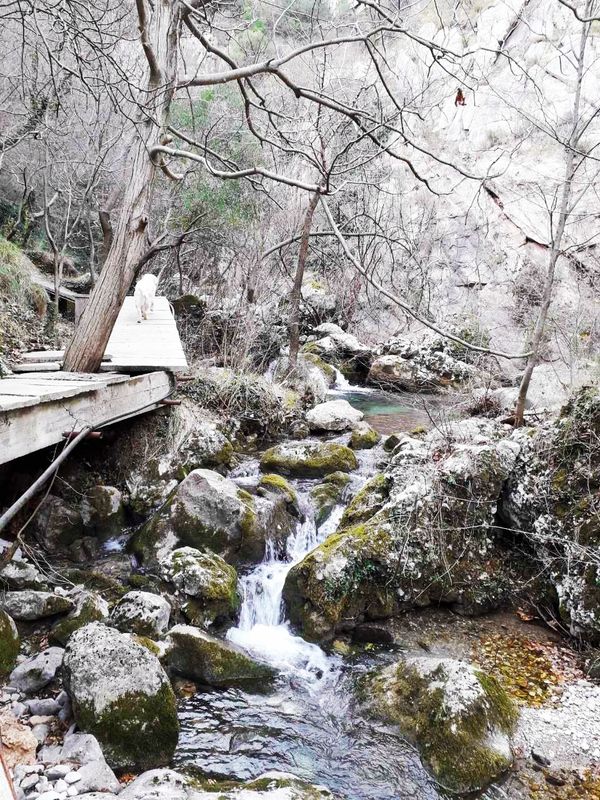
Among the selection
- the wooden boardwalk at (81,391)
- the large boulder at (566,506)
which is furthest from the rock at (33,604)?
the large boulder at (566,506)

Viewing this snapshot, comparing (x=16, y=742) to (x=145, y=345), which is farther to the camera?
(x=145, y=345)

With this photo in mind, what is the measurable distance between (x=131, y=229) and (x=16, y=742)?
4183mm

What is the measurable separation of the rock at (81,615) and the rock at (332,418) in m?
5.29

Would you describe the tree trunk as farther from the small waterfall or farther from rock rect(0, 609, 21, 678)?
rock rect(0, 609, 21, 678)

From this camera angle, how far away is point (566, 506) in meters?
5.08

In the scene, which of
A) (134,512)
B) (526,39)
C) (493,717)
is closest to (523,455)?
(493,717)

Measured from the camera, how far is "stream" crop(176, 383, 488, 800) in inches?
134

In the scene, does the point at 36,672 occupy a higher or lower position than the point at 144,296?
lower

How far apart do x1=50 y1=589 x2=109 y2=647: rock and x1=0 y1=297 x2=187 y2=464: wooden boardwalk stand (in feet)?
4.43

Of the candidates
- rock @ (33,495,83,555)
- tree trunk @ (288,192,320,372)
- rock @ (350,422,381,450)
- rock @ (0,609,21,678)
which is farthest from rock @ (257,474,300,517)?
tree trunk @ (288,192,320,372)

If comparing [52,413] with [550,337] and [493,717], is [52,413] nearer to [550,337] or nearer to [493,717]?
[493,717]

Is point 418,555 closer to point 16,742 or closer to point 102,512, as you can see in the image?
point 102,512

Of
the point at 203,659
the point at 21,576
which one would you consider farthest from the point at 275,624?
the point at 21,576

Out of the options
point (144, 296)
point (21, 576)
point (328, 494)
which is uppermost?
point (144, 296)
